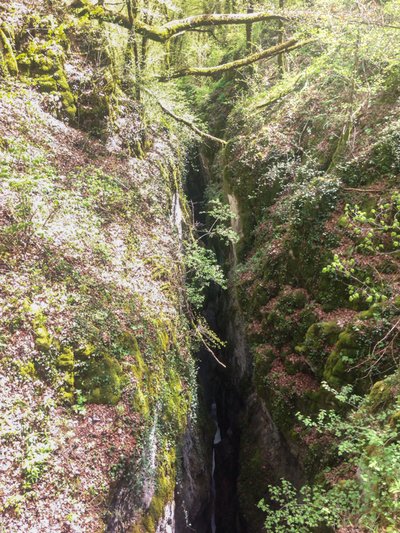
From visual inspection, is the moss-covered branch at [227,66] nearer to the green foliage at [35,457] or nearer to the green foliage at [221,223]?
the green foliage at [221,223]

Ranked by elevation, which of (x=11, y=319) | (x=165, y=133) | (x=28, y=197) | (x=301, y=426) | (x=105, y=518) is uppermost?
(x=165, y=133)

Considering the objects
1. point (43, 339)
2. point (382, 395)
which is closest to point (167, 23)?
point (43, 339)

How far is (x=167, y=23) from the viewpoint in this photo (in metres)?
10.7

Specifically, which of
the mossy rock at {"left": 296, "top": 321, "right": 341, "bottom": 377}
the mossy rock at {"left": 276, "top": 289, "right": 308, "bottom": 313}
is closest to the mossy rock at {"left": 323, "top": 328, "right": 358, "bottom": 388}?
the mossy rock at {"left": 296, "top": 321, "right": 341, "bottom": 377}

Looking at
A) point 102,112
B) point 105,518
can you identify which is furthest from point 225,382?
point 102,112

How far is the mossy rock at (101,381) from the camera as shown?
5496 mm

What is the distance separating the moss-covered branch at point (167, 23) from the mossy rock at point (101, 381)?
902cm

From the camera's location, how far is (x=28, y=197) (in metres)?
6.35

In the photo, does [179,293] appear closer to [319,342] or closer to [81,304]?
[319,342]

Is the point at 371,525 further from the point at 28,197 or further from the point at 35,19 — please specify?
the point at 35,19

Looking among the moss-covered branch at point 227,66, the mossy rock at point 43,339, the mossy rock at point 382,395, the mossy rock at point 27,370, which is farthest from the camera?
the moss-covered branch at point 227,66

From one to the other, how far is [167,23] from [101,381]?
1052cm

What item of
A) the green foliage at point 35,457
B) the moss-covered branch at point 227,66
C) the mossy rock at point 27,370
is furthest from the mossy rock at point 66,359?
the moss-covered branch at point 227,66

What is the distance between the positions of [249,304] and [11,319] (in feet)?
24.6
